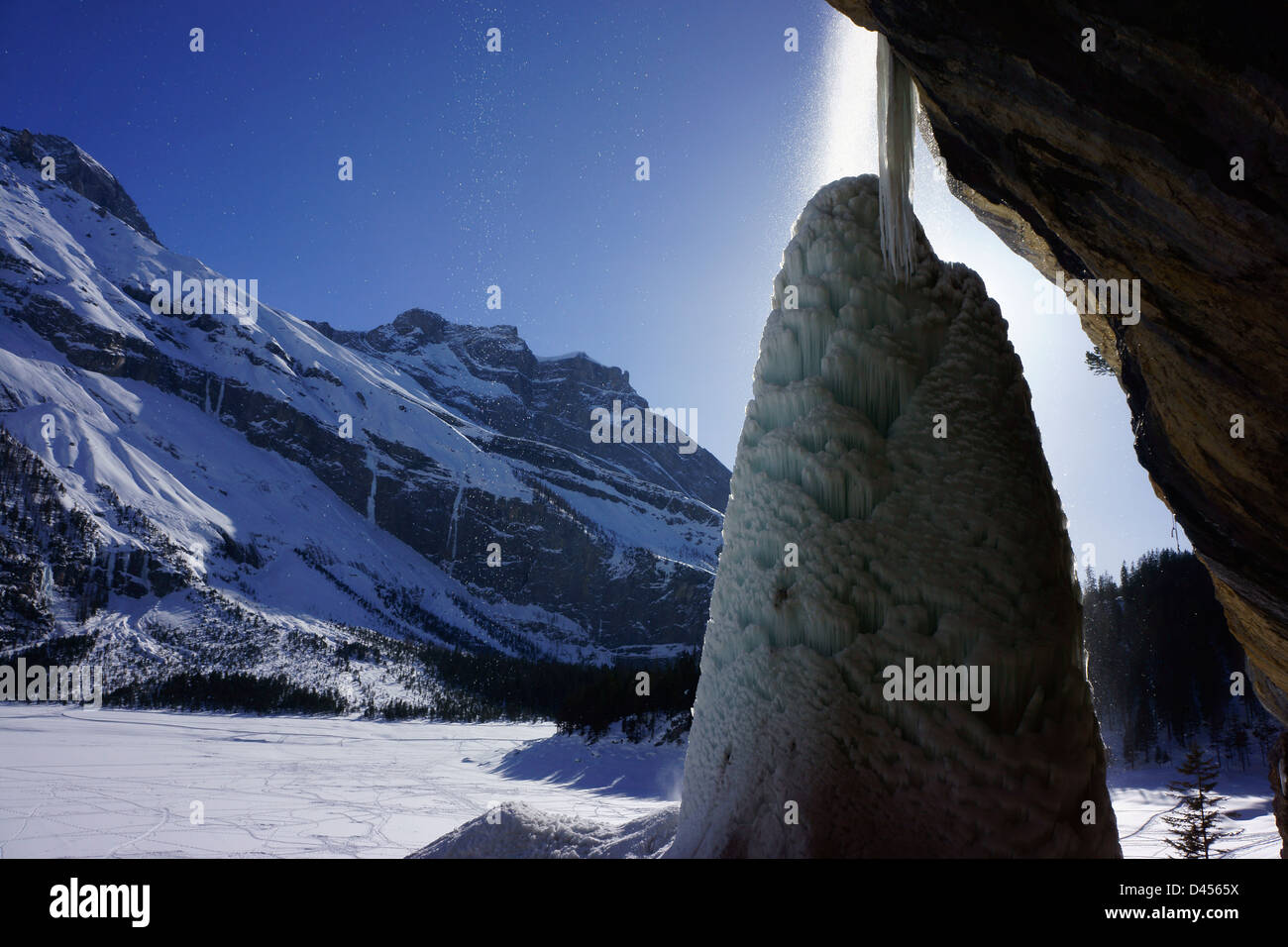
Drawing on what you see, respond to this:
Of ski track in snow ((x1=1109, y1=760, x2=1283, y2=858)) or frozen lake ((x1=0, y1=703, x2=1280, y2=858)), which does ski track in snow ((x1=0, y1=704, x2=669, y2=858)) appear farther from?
ski track in snow ((x1=1109, y1=760, x2=1283, y2=858))

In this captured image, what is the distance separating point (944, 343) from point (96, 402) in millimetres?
256605

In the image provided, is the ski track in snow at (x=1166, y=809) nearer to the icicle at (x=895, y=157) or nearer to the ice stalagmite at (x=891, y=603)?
the ice stalagmite at (x=891, y=603)

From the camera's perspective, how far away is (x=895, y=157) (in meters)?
3.08

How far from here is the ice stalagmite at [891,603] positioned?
213 centimetres

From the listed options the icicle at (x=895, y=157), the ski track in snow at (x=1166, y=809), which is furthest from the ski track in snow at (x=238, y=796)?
the ski track in snow at (x=1166, y=809)

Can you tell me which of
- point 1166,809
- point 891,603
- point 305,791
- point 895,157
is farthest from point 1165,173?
point 305,791

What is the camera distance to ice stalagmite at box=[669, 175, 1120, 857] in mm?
2133

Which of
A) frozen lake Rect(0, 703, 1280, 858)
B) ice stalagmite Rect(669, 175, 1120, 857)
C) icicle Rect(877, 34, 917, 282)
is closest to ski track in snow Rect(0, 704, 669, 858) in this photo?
frozen lake Rect(0, 703, 1280, 858)

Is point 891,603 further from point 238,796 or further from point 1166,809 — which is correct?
point 1166,809

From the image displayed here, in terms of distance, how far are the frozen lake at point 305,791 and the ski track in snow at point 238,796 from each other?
63mm

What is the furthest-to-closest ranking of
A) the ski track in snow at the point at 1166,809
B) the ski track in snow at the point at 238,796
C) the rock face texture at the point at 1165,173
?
1. the ski track in snow at the point at 238,796
2. the ski track in snow at the point at 1166,809
3. the rock face texture at the point at 1165,173

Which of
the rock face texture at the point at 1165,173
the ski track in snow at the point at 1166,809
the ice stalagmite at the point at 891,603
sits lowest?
the ski track in snow at the point at 1166,809

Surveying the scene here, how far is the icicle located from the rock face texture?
15 cm
